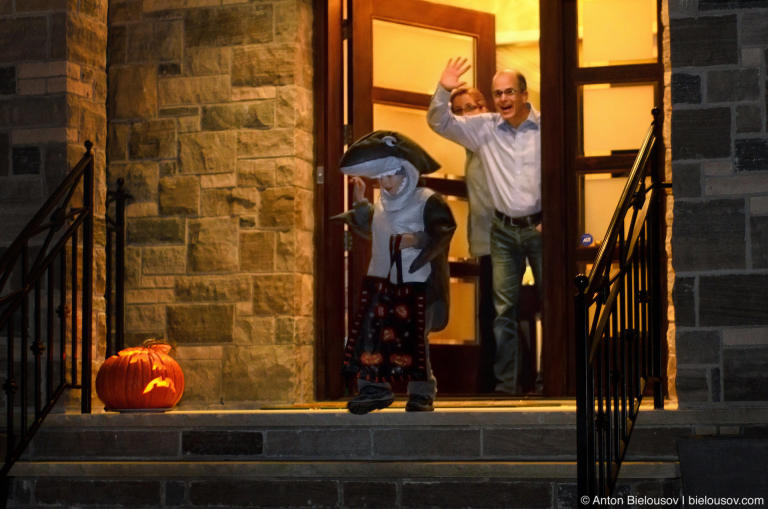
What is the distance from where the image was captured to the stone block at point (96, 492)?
4.96m

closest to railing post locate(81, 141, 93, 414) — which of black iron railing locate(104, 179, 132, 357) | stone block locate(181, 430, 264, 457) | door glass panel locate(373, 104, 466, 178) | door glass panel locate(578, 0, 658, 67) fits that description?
stone block locate(181, 430, 264, 457)

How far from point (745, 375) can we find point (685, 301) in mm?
372

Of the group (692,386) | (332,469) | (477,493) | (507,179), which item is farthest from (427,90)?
(477,493)

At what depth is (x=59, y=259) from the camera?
5.71m

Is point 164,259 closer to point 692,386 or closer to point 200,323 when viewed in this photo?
point 200,323

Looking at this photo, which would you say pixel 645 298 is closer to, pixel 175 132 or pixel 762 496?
→ pixel 762 496

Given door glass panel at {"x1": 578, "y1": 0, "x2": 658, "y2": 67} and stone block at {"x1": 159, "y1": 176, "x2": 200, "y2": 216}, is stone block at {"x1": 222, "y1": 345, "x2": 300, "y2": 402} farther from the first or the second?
door glass panel at {"x1": 578, "y1": 0, "x2": 658, "y2": 67}

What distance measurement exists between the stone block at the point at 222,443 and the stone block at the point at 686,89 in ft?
7.24

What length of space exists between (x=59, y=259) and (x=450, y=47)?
8.37ft

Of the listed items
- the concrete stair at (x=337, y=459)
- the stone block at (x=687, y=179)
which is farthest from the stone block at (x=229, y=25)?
the stone block at (x=687, y=179)

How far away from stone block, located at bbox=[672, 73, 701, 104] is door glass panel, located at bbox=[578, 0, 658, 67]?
1.40m

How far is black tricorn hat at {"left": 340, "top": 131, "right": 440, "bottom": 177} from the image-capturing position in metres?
5.21

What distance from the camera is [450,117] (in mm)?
6711

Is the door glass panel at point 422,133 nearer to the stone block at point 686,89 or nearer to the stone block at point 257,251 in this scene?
the stone block at point 257,251
